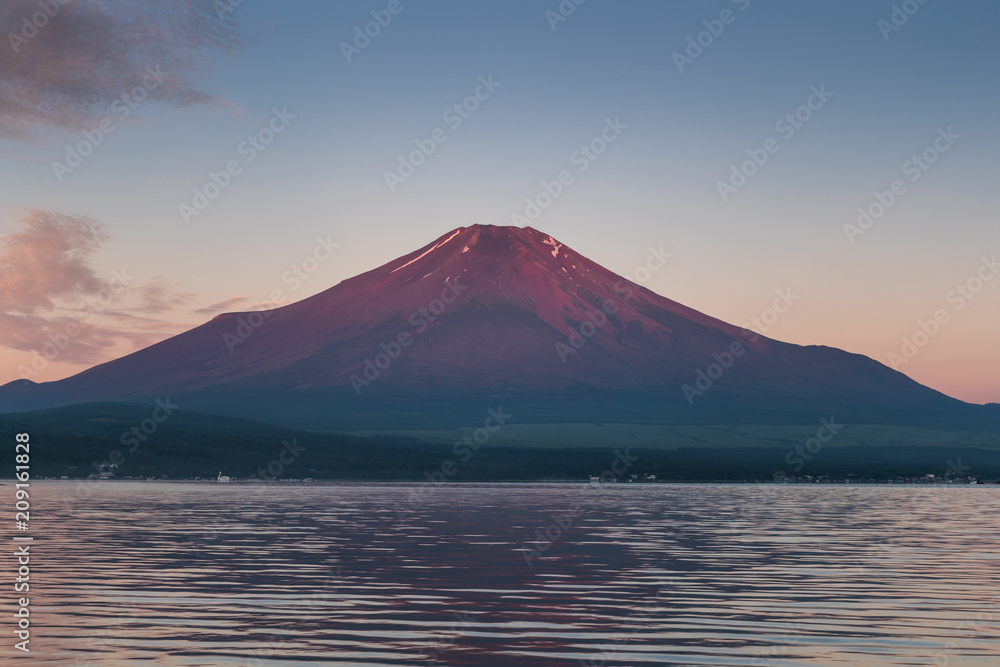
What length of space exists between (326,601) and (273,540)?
17887 mm

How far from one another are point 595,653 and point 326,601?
8667 millimetres

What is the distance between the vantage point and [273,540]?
4528 centimetres

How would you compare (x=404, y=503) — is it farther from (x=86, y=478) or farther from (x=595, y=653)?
(x=86, y=478)

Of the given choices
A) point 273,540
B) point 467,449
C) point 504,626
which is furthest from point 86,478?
point 504,626

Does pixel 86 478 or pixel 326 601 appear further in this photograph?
pixel 86 478

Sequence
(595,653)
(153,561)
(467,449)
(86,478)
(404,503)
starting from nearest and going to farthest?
(595,653) → (153,561) → (404,503) → (86,478) → (467,449)

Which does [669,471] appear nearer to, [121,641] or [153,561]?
[153,561]

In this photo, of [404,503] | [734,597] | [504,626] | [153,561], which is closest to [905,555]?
[734,597]

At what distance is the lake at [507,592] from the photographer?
21734mm

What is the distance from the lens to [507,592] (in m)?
29.9

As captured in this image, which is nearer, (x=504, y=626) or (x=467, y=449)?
(x=504, y=626)

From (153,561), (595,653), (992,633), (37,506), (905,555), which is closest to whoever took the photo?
(595,653)

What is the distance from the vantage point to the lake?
856 inches

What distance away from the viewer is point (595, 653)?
21.5 metres
